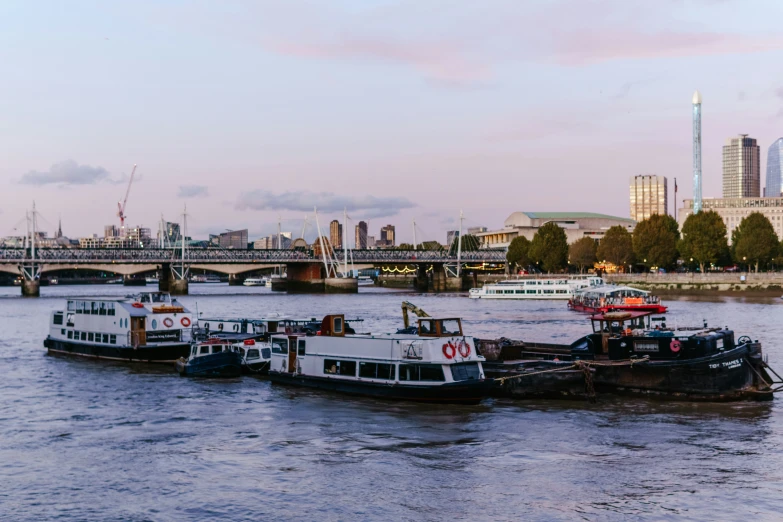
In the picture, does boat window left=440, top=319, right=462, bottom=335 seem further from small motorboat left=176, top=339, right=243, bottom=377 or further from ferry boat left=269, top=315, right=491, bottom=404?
small motorboat left=176, top=339, right=243, bottom=377

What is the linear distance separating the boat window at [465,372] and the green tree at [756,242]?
5716 inches

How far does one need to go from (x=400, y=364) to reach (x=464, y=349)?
10.5 ft

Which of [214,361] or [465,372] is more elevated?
[465,372]

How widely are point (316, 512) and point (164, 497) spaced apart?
5.35 meters

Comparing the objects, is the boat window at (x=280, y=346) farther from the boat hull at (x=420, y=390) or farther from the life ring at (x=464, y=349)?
the life ring at (x=464, y=349)

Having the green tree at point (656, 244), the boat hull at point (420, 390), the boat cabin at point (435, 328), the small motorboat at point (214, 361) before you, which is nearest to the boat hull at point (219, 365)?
the small motorboat at point (214, 361)

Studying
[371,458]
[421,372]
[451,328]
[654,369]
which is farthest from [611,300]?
[371,458]

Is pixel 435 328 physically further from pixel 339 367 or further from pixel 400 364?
pixel 339 367

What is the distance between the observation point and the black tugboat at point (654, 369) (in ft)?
136

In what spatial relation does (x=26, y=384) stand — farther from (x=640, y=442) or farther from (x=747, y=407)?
(x=747, y=407)

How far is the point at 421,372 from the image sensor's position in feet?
137

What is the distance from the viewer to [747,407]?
1582 inches

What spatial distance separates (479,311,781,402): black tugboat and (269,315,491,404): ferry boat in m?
2.66

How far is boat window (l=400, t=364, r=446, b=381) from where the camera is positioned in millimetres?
41438
